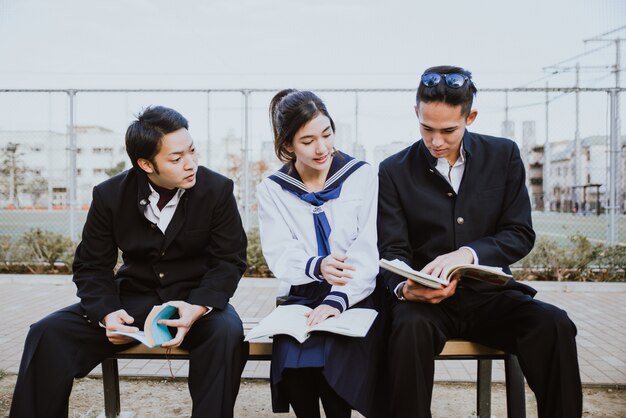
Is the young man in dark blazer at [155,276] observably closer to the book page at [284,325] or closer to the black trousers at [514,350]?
the book page at [284,325]

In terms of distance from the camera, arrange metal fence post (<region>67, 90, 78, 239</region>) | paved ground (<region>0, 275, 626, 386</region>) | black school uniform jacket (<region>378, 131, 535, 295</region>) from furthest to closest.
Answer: metal fence post (<region>67, 90, 78, 239</region>) → paved ground (<region>0, 275, 626, 386</region>) → black school uniform jacket (<region>378, 131, 535, 295</region>)

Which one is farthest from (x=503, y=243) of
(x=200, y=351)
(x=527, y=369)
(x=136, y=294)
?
(x=136, y=294)

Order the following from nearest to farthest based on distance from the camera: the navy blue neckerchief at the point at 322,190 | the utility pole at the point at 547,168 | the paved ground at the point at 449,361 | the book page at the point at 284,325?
1. the book page at the point at 284,325
2. the navy blue neckerchief at the point at 322,190
3. the paved ground at the point at 449,361
4. the utility pole at the point at 547,168

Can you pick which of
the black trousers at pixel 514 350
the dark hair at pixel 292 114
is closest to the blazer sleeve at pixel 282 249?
the dark hair at pixel 292 114

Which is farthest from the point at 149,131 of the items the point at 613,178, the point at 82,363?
the point at 613,178

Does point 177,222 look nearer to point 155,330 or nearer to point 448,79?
point 155,330

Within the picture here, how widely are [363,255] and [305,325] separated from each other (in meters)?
0.52

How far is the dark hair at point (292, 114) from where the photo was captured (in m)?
2.69

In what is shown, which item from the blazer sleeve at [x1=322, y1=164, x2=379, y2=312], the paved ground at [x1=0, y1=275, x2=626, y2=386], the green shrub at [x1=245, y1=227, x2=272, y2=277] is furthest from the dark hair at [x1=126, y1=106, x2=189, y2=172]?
the green shrub at [x1=245, y1=227, x2=272, y2=277]

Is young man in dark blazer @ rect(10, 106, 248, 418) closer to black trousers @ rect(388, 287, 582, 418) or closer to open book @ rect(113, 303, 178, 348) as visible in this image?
open book @ rect(113, 303, 178, 348)

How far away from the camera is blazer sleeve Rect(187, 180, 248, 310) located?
2604mm

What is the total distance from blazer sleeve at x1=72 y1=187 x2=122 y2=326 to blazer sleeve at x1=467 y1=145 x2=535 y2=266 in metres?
1.82

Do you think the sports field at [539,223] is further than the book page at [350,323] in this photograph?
Yes

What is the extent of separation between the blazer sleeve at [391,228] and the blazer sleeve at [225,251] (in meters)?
0.75
